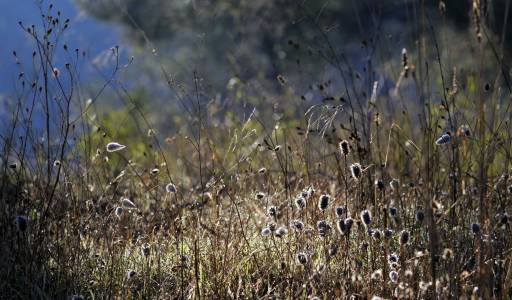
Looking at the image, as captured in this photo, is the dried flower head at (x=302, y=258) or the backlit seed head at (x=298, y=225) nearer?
the dried flower head at (x=302, y=258)

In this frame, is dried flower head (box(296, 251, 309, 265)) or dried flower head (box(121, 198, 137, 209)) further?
dried flower head (box(121, 198, 137, 209))

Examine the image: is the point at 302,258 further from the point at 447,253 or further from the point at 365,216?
the point at 447,253

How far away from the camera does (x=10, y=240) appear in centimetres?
298

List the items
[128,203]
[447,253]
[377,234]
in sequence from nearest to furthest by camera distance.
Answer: [447,253] → [377,234] → [128,203]

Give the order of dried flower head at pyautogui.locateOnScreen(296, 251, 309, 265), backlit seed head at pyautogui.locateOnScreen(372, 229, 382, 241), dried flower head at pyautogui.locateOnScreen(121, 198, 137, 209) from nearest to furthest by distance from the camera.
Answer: dried flower head at pyautogui.locateOnScreen(296, 251, 309, 265)
backlit seed head at pyautogui.locateOnScreen(372, 229, 382, 241)
dried flower head at pyautogui.locateOnScreen(121, 198, 137, 209)

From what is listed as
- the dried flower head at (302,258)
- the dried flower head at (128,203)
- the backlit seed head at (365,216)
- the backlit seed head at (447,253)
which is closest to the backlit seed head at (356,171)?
the backlit seed head at (365,216)

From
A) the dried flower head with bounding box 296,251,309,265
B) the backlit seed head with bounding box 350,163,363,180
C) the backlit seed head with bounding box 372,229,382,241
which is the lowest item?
the dried flower head with bounding box 296,251,309,265

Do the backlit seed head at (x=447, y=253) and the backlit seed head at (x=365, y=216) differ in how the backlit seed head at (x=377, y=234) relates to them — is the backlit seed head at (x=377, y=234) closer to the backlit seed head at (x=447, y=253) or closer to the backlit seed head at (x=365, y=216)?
the backlit seed head at (x=365, y=216)

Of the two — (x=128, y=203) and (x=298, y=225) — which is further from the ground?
(x=128, y=203)

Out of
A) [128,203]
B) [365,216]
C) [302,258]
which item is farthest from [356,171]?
[128,203]

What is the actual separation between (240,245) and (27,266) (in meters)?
0.85

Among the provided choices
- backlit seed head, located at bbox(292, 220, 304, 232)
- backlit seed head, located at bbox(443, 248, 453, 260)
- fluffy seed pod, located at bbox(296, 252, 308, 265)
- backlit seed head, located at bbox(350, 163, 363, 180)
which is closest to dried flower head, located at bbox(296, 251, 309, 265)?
fluffy seed pod, located at bbox(296, 252, 308, 265)

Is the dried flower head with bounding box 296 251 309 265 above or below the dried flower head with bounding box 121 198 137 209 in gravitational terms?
below

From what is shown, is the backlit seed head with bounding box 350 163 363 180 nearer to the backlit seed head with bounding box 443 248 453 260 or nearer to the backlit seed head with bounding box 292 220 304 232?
the backlit seed head with bounding box 292 220 304 232
